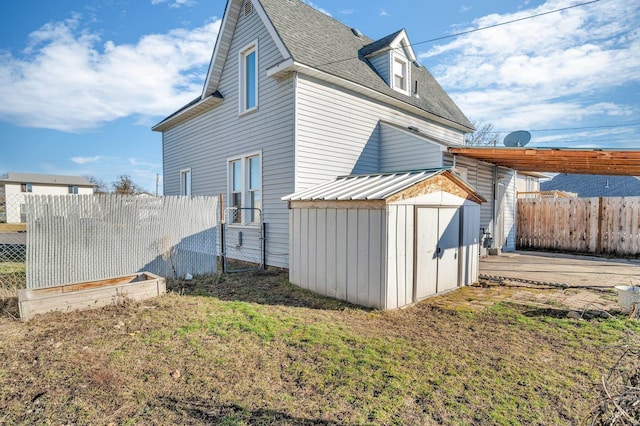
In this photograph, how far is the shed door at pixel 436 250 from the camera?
5.80 metres

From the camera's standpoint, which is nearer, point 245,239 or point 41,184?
point 245,239

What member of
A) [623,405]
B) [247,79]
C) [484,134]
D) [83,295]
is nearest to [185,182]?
[247,79]

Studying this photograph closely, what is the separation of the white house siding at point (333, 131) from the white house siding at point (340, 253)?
2162mm

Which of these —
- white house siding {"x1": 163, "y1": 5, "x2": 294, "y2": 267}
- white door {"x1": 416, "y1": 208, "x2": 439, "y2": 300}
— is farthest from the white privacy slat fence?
white door {"x1": 416, "y1": 208, "x2": 439, "y2": 300}

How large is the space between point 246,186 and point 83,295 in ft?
19.0

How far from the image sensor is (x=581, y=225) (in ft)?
40.7

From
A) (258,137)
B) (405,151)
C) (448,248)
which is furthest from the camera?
(405,151)

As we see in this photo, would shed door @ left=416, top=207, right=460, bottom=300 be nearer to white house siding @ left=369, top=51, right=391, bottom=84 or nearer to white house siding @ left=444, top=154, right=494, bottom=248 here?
white house siding @ left=444, top=154, right=494, bottom=248

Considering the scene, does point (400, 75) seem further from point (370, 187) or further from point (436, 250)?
point (436, 250)

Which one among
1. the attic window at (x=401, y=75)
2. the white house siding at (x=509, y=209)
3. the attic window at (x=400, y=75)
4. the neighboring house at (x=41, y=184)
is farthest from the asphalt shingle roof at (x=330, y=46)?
the neighboring house at (x=41, y=184)

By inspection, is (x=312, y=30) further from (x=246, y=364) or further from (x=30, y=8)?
(x=246, y=364)

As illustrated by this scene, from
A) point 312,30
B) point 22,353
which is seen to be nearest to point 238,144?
point 312,30

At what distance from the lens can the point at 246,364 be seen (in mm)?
3426

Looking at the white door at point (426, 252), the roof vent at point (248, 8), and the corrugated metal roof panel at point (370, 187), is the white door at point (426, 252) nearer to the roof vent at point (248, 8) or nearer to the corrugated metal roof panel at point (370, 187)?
the corrugated metal roof panel at point (370, 187)
